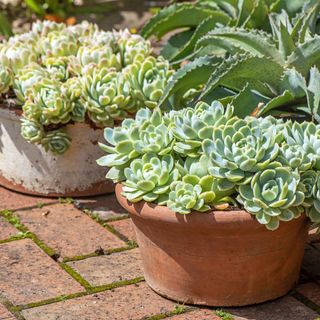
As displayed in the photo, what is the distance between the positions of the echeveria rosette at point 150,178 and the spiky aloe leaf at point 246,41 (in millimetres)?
679

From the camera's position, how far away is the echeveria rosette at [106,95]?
358cm

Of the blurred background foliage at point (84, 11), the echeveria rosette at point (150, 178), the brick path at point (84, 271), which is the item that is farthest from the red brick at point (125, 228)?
the blurred background foliage at point (84, 11)

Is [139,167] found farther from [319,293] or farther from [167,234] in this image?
[319,293]

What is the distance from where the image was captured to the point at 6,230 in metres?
3.56

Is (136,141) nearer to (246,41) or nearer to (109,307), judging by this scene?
(109,307)

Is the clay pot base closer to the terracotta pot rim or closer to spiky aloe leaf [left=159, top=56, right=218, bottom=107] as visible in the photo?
spiky aloe leaf [left=159, top=56, right=218, bottom=107]

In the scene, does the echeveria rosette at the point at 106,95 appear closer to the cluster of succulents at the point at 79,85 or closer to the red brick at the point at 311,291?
the cluster of succulents at the point at 79,85

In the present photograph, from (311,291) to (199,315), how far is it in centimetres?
42

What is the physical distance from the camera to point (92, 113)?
3.65m

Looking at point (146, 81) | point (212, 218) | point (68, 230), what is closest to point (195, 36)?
point (146, 81)

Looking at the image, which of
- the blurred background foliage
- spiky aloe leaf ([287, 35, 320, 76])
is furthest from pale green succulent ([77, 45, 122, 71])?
the blurred background foliage

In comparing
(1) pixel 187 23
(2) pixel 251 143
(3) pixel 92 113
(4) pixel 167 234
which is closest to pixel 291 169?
(2) pixel 251 143

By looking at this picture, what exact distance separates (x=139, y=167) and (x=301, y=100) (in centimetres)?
72

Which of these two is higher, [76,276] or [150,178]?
[150,178]
